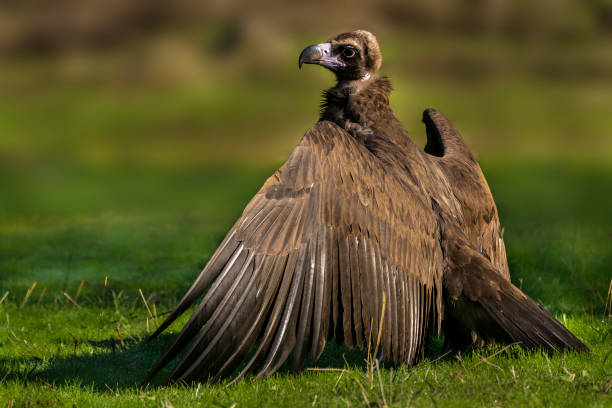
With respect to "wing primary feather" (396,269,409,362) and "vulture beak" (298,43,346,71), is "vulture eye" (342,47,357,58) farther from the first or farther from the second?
"wing primary feather" (396,269,409,362)

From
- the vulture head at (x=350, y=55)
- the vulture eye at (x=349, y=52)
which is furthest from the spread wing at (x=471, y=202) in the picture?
the vulture eye at (x=349, y=52)

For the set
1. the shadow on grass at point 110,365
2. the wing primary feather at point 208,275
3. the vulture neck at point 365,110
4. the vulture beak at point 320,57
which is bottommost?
the shadow on grass at point 110,365

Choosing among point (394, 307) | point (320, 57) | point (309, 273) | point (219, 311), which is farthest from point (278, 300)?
point (320, 57)

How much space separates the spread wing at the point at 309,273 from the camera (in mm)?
4613

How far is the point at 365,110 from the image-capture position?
661cm

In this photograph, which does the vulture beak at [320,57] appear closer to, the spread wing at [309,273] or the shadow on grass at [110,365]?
the spread wing at [309,273]

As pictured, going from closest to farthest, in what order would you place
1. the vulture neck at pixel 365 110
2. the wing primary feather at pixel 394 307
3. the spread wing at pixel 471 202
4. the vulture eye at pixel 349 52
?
the wing primary feather at pixel 394 307 → the spread wing at pixel 471 202 → the vulture neck at pixel 365 110 → the vulture eye at pixel 349 52

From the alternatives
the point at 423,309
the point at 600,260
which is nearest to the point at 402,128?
the point at 423,309

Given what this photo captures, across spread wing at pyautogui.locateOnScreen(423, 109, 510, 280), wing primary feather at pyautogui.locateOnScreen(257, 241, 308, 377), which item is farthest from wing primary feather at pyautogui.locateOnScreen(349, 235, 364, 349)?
spread wing at pyautogui.locateOnScreen(423, 109, 510, 280)

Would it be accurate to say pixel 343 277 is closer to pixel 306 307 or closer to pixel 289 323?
pixel 306 307

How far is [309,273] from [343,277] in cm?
26

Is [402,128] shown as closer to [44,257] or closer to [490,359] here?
[490,359]

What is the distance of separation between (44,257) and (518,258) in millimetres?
6810

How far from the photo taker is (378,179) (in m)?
5.15
